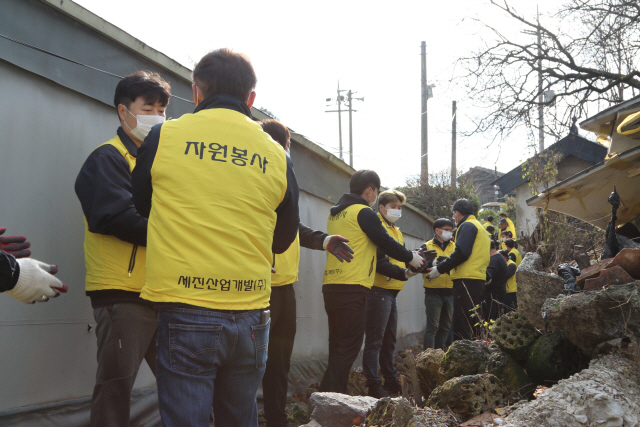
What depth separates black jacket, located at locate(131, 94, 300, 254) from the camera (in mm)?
1979

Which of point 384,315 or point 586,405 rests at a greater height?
point 384,315

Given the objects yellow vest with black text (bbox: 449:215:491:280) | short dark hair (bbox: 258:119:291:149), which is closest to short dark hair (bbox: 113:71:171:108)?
short dark hair (bbox: 258:119:291:149)

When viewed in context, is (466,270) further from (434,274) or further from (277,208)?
(277,208)

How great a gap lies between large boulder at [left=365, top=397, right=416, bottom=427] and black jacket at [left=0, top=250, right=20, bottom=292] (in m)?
2.03

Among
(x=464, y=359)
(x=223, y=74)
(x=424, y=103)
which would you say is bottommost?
(x=464, y=359)

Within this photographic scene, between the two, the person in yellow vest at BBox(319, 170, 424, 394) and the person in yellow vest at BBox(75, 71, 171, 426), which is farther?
the person in yellow vest at BBox(319, 170, 424, 394)

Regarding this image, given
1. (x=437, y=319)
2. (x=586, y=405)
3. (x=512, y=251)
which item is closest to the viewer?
(x=586, y=405)

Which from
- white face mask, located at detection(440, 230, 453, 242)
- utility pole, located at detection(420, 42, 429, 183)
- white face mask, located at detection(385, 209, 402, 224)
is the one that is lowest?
white face mask, located at detection(440, 230, 453, 242)

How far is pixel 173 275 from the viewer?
6.09 ft

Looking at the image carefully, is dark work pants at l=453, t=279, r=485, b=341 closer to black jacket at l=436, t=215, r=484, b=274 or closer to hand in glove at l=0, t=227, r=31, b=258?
black jacket at l=436, t=215, r=484, b=274

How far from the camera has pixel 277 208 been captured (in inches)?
87.7

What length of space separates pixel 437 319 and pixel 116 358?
508 cm

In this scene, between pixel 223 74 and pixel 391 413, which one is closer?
pixel 223 74

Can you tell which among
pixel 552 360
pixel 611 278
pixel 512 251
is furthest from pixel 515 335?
pixel 512 251
